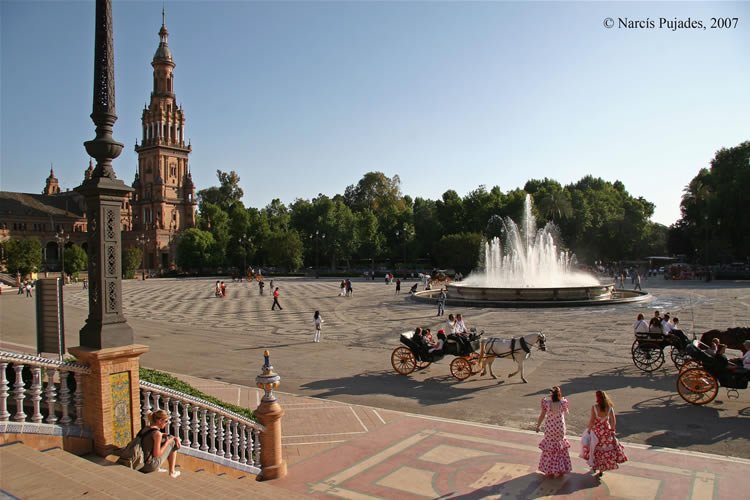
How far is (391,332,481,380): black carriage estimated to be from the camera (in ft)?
45.7

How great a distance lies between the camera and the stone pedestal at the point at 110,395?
620cm

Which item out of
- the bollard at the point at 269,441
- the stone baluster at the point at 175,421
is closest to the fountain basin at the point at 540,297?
the bollard at the point at 269,441

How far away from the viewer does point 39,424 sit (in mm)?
5762

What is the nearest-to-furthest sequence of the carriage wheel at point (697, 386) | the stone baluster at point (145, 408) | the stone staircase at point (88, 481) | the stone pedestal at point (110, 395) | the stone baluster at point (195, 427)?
the stone staircase at point (88, 481)
the stone pedestal at point (110, 395)
the stone baluster at point (145, 408)
the stone baluster at point (195, 427)
the carriage wheel at point (697, 386)

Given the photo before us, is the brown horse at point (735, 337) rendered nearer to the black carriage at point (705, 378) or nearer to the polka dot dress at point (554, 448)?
the black carriage at point (705, 378)

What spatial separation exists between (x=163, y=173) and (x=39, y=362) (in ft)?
336

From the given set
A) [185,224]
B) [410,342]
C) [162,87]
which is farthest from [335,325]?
[162,87]

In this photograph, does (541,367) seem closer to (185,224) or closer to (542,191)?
(542,191)

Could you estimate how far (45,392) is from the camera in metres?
6.17

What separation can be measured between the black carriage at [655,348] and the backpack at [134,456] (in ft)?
41.7

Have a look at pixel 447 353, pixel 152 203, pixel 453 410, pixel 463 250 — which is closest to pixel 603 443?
pixel 453 410

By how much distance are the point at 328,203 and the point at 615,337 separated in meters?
70.4

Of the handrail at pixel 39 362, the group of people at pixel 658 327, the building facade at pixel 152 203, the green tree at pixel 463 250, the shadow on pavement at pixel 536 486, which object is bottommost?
the shadow on pavement at pixel 536 486

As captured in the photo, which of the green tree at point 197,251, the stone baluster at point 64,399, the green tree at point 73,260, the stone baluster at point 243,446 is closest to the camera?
the stone baluster at point 64,399
